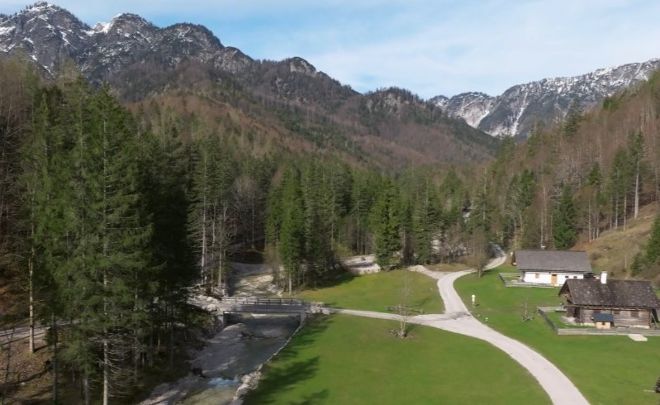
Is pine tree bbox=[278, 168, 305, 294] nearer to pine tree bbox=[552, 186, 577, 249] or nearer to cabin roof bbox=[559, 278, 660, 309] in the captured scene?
cabin roof bbox=[559, 278, 660, 309]

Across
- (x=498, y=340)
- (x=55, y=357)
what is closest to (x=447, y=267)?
(x=498, y=340)

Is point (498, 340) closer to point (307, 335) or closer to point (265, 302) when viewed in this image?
point (307, 335)

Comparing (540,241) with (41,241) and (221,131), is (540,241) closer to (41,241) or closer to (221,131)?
(41,241)

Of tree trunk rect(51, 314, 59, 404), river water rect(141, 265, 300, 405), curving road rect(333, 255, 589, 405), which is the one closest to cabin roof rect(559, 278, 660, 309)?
curving road rect(333, 255, 589, 405)

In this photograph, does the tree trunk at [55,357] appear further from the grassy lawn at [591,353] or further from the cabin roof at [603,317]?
the cabin roof at [603,317]

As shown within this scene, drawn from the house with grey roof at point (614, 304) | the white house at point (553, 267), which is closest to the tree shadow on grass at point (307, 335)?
the house with grey roof at point (614, 304)

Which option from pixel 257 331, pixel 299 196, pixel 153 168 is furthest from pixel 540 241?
pixel 153 168
